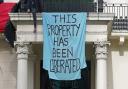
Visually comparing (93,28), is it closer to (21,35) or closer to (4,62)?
(21,35)

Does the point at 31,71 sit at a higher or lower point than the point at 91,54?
lower

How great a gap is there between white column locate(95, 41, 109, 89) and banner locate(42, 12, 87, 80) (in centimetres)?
57

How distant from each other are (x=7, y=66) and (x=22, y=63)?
2378 millimetres

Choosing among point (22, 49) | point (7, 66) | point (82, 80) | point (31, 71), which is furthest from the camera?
point (82, 80)

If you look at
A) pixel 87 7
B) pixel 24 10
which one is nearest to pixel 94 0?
pixel 87 7

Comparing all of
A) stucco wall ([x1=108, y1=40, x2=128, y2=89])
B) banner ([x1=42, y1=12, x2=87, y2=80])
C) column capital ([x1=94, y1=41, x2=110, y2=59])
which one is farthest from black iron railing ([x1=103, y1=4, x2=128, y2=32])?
banner ([x1=42, y1=12, x2=87, y2=80])

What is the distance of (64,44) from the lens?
21516 mm

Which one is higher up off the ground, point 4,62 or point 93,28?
point 93,28

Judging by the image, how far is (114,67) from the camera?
23422mm

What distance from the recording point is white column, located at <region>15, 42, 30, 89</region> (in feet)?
70.4

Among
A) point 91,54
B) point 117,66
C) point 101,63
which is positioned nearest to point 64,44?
point 101,63

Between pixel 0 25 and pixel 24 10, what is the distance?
1712 mm

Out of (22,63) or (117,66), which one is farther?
(117,66)

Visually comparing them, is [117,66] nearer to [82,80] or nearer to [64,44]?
[82,80]
